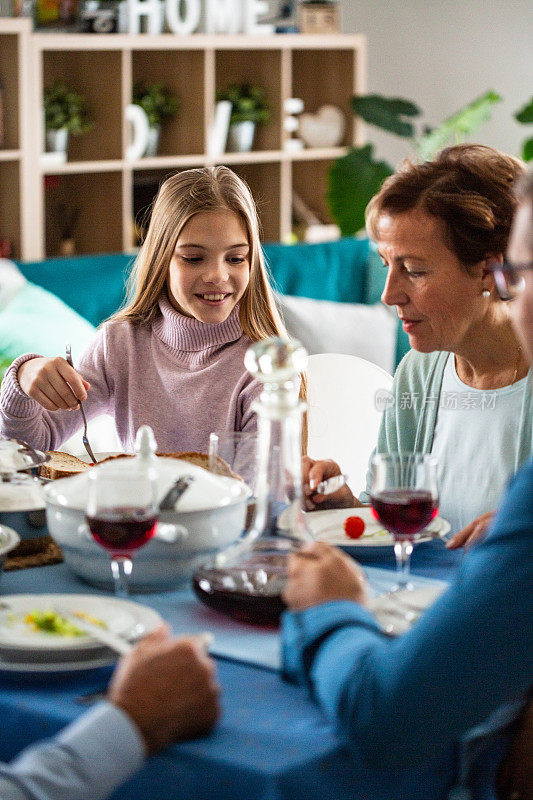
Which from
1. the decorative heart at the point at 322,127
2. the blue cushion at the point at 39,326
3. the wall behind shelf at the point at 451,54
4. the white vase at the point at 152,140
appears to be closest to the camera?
the blue cushion at the point at 39,326

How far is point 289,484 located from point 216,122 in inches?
135

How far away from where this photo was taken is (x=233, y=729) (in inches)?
35.9

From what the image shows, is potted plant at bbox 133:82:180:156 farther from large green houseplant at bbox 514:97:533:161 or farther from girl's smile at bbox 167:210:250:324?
girl's smile at bbox 167:210:250:324

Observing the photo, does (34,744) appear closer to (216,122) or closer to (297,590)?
(297,590)

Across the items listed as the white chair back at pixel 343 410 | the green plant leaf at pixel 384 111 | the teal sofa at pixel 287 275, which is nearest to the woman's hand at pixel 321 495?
the white chair back at pixel 343 410

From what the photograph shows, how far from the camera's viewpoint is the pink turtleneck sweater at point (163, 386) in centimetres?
212

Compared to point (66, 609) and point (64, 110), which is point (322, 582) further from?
point (64, 110)

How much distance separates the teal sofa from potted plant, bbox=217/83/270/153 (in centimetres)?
58

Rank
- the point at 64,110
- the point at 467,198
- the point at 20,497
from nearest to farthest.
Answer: the point at 20,497 < the point at 467,198 < the point at 64,110

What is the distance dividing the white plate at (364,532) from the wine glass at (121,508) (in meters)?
0.36

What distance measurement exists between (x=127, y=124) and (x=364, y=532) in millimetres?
2990

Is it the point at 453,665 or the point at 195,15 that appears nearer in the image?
the point at 453,665

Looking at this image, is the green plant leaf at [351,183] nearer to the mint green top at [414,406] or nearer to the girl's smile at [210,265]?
the girl's smile at [210,265]

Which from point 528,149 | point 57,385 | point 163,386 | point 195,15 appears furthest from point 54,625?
point 528,149
